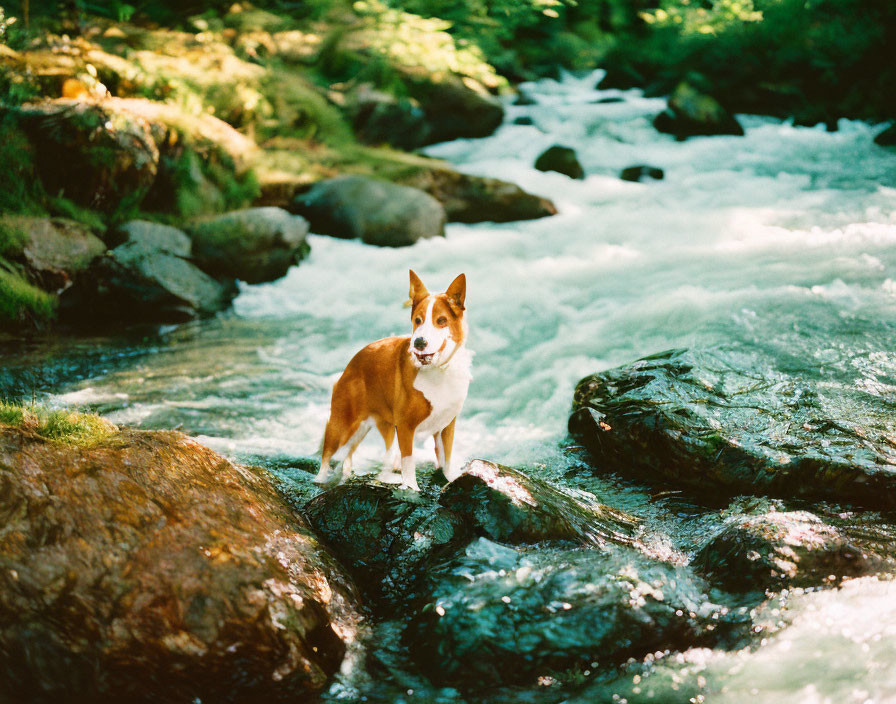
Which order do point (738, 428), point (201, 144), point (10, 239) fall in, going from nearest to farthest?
point (738, 428) → point (10, 239) → point (201, 144)

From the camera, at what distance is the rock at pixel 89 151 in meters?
9.19

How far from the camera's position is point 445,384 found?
4.15m

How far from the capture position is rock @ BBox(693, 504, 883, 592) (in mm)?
3686

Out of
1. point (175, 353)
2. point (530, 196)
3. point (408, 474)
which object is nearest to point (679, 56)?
point (530, 196)

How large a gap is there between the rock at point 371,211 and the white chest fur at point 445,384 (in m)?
7.53

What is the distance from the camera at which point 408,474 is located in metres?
4.36

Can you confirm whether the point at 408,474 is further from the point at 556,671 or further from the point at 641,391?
the point at 641,391

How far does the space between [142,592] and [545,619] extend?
175 centimetres

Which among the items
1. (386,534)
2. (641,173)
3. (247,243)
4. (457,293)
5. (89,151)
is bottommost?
(247,243)

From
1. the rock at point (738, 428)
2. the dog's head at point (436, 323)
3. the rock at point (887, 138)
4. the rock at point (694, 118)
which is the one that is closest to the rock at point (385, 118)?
the rock at point (694, 118)

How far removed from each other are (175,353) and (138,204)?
3148mm

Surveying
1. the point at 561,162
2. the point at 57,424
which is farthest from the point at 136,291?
the point at 561,162

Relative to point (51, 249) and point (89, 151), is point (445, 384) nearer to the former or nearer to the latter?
point (51, 249)

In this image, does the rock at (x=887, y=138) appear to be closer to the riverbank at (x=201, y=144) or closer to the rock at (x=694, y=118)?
the rock at (x=694, y=118)
